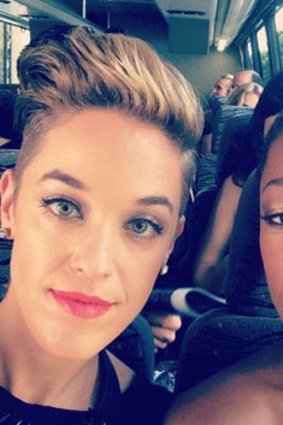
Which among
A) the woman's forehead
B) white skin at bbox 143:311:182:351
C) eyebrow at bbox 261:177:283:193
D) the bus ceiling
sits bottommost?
white skin at bbox 143:311:182:351

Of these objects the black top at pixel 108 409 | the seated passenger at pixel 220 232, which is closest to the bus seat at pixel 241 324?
the black top at pixel 108 409

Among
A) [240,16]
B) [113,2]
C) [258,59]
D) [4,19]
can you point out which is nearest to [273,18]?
[240,16]

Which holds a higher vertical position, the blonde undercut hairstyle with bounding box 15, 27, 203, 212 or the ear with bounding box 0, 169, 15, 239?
the blonde undercut hairstyle with bounding box 15, 27, 203, 212

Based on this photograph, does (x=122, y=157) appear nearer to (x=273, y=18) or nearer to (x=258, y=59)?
(x=273, y=18)

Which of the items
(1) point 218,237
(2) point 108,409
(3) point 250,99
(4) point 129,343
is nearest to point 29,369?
(2) point 108,409

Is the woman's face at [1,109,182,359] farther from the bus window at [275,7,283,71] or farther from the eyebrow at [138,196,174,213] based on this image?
the bus window at [275,7,283,71]

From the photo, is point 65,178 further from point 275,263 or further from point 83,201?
point 275,263

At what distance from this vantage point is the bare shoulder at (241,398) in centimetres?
115

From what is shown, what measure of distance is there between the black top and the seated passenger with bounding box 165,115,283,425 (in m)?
0.07

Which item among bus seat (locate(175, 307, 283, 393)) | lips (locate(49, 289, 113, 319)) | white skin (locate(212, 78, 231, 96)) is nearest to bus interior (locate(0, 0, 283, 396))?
bus seat (locate(175, 307, 283, 393))

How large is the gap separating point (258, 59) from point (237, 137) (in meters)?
9.66

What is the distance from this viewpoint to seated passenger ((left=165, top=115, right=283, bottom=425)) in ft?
3.55

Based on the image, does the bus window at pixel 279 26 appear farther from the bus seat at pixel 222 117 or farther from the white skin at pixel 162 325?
the white skin at pixel 162 325

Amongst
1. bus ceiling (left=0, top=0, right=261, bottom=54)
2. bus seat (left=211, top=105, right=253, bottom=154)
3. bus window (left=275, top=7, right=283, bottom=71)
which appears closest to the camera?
bus seat (left=211, top=105, right=253, bottom=154)
